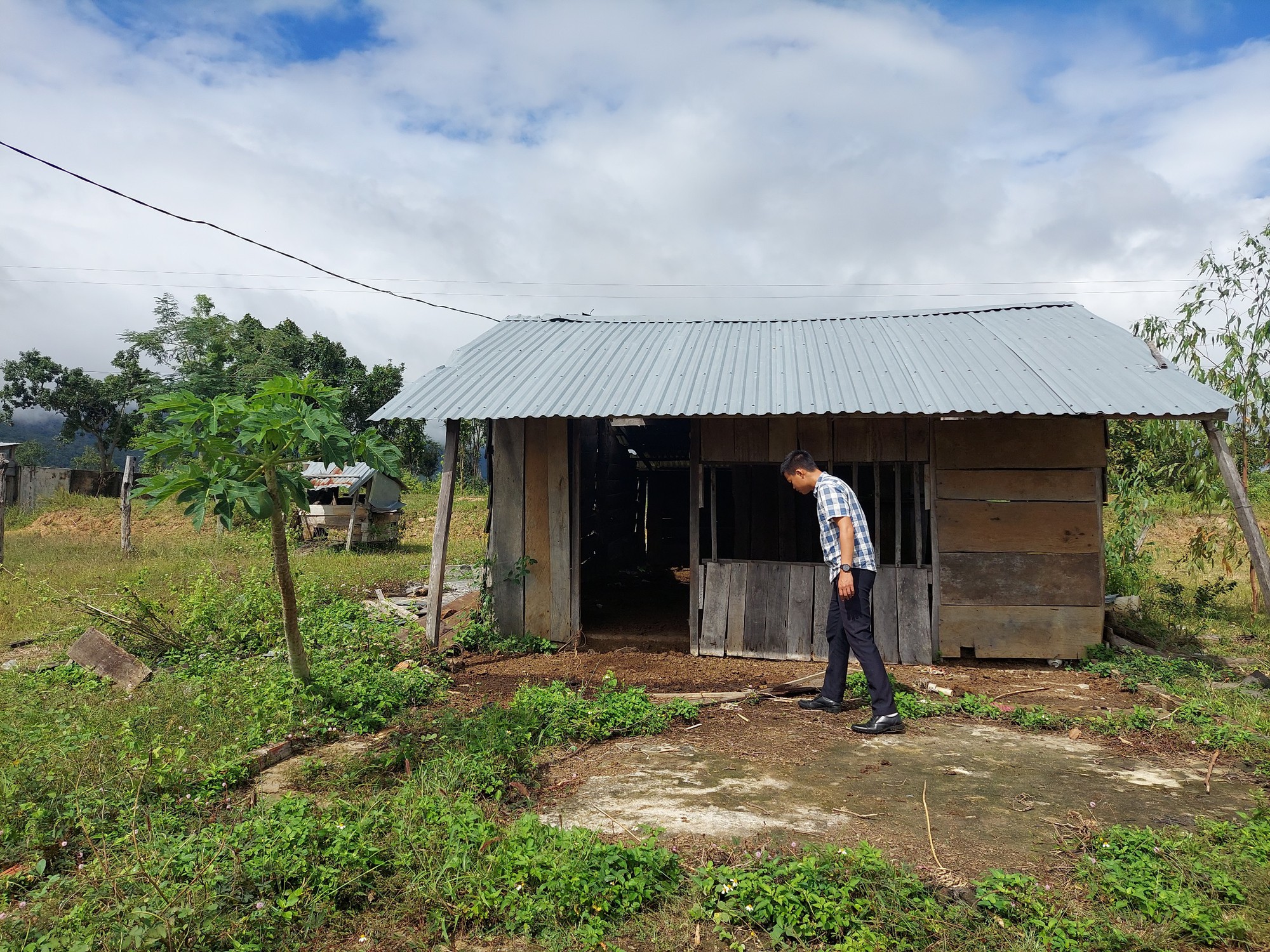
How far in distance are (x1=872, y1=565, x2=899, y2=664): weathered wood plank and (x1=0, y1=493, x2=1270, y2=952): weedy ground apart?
1713 millimetres

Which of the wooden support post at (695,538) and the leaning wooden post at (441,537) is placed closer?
the leaning wooden post at (441,537)

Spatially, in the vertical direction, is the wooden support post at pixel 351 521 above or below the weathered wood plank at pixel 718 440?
below

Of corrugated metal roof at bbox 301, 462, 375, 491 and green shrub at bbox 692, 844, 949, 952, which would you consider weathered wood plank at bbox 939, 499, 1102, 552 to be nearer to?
green shrub at bbox 692, 844, 949, 952

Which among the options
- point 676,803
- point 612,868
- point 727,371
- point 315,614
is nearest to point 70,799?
point 612,868

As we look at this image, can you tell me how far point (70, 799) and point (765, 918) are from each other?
11.5ft

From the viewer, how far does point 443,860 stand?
140 inches

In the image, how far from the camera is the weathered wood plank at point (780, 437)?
26.8ft

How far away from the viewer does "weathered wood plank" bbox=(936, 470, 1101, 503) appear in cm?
777

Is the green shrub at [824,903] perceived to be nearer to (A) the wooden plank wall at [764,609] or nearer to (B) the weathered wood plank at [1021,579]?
(A) the wooden plank wall at [764,609]

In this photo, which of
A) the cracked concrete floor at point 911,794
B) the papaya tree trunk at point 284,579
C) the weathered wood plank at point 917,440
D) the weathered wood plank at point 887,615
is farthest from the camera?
the weathered wood plank at point 917,440

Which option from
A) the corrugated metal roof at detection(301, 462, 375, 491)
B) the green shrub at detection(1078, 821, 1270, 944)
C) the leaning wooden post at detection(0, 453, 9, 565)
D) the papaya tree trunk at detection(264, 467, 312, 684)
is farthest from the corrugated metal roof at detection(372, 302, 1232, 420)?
the leaning wooden post at detection(0, 453, 9, 565)

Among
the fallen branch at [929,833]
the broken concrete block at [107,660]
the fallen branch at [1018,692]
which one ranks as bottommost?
the fallen branch at [1018,692]

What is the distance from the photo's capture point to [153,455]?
4.87m

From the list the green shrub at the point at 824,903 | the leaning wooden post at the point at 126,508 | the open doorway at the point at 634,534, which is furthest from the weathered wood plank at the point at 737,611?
the leaning wooden post at the point at 126,508
